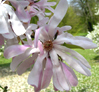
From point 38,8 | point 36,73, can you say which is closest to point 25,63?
point 36,73

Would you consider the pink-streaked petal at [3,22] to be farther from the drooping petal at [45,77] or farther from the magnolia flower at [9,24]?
the drooping petal at [45,77]

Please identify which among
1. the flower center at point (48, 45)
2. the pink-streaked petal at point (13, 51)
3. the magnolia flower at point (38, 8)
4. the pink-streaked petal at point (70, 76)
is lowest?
the pink-streaked petal at point (70, 76)

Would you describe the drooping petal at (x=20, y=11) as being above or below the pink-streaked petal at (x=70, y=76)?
above

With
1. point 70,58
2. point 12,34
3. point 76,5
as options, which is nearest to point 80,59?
point 70,58

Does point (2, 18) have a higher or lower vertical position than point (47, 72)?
higher

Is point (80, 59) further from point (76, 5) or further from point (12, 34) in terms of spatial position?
point (76, 5)

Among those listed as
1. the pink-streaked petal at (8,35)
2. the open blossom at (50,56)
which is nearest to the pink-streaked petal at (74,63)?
the open blossom at (50,56)
